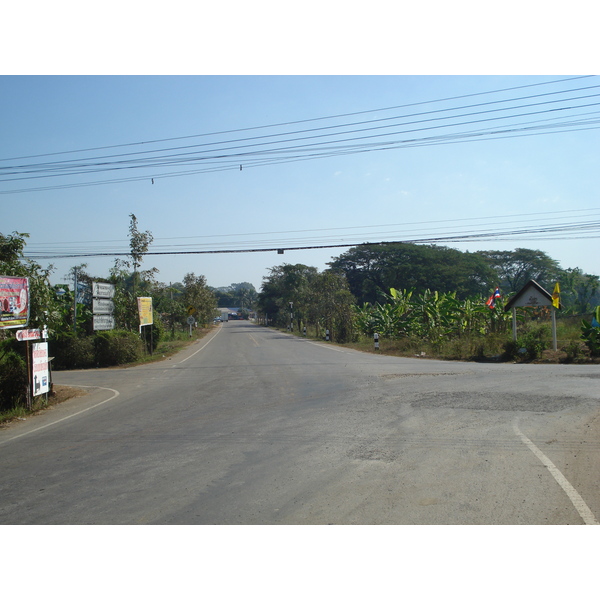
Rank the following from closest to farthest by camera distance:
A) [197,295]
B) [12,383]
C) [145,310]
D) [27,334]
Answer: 1. [27,334]
2. [12,383]
3. [145,310]
4. [197,295]

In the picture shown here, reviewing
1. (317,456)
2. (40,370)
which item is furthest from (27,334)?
(317,456)

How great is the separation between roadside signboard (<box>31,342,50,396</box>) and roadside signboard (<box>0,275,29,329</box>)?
0.73 m

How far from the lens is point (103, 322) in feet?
82.5

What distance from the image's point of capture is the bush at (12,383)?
42.7ft

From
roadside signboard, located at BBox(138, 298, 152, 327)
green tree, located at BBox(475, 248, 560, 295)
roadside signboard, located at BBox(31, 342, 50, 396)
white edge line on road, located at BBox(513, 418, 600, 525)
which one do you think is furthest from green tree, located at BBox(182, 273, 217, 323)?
white edge line on road, located at BBox(513, 418, 600, 525)

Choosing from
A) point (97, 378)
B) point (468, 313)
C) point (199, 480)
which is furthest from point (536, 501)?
point (468, 313)

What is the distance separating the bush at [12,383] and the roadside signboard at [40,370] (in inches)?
10.8

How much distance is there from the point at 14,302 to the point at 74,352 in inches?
472

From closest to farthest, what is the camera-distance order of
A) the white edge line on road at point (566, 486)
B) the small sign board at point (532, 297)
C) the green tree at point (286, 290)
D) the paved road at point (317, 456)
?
the white edge line on road at point (566, 486) < the paved road at point (317, 456) < the small sign board at point (532, 297) < the green tree at point (286, 290)

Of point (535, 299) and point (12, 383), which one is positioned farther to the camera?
point (535, 299)

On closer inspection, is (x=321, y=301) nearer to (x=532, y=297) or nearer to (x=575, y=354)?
(x=532, y=297)

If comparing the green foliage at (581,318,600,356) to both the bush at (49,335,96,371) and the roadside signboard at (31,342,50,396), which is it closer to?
the roadside signboard at (31,342,50,396)

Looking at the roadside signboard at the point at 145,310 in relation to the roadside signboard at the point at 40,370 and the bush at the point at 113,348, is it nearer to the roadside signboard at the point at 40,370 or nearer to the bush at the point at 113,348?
the bush at the point at 113,348

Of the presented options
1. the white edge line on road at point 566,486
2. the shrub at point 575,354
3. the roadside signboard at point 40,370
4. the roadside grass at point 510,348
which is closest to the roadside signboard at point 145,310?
the roadside grass at point 510,348
